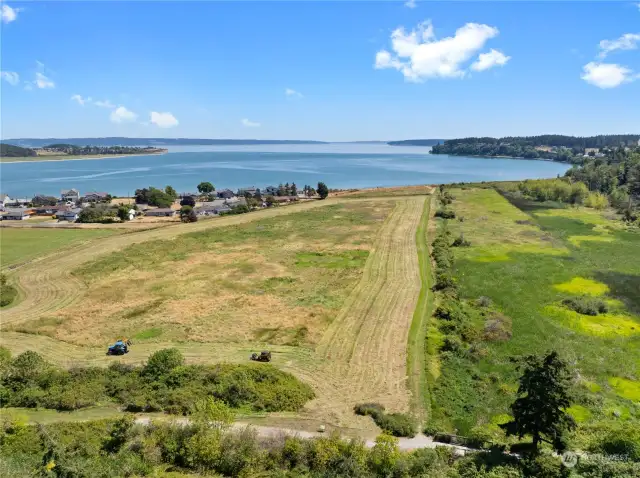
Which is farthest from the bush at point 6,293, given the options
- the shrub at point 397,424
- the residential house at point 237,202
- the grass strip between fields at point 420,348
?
the residential house at point 237,202

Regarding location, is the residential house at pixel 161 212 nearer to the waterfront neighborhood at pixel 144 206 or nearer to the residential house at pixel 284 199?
the waterfront neighborhood at pixel 144 206

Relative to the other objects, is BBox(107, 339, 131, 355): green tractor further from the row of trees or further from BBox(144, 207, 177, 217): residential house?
the row of trees

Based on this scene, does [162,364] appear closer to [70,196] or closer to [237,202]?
[237,202]

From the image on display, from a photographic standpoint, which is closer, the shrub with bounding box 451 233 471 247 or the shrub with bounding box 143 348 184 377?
the shrub with bounding box 143 348 184 377

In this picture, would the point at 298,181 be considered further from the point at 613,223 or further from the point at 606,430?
the point at 606,430

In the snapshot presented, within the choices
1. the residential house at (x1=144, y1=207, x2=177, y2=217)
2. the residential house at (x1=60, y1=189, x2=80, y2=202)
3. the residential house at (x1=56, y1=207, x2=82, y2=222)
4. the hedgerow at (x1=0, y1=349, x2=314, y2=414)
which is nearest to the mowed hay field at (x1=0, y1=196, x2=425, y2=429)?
the hedgerow at (x1=0, y1=349, x2=314, y2=414)

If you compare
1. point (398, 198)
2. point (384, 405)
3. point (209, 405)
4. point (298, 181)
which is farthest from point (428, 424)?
point (298, 181)
